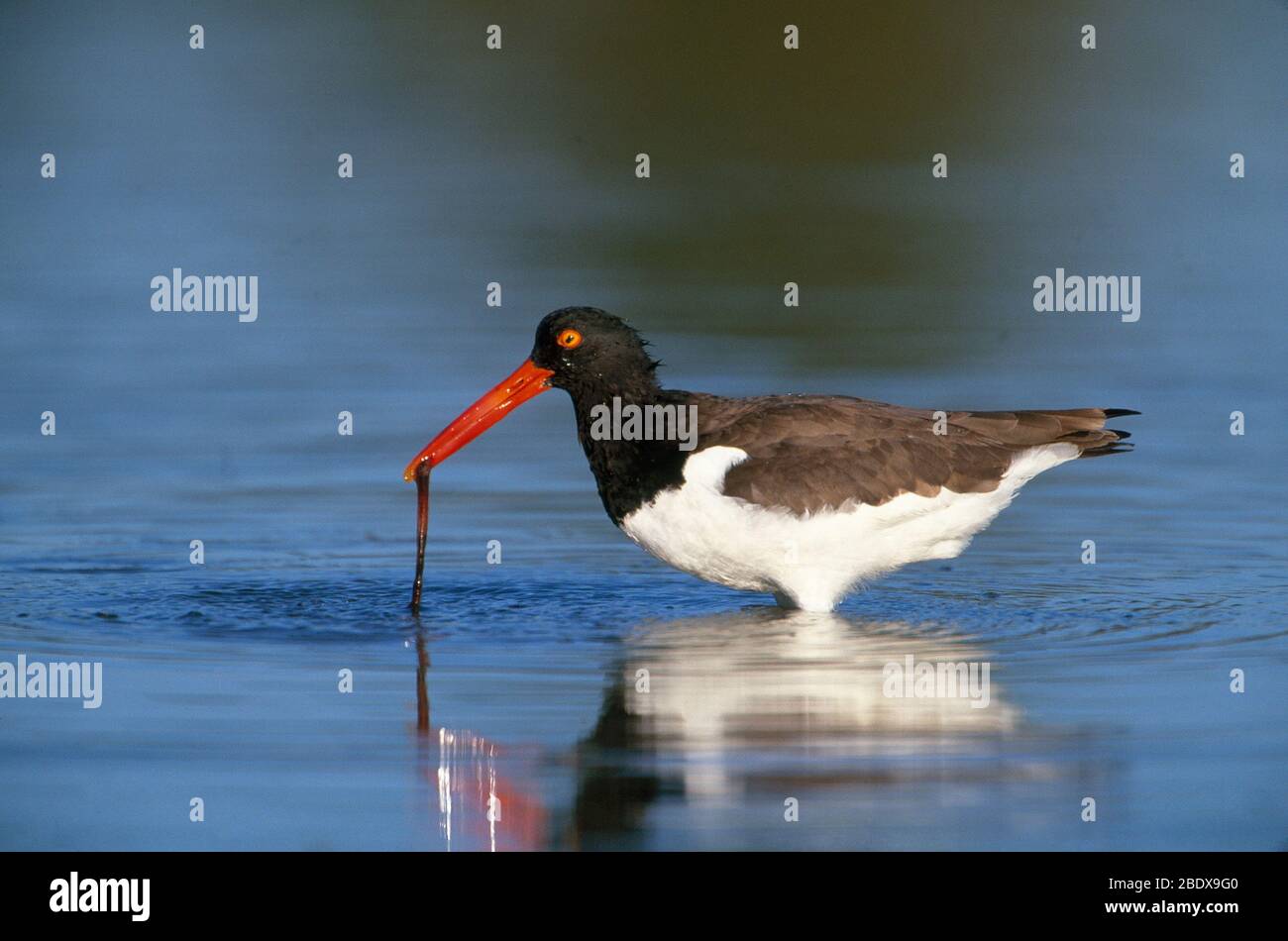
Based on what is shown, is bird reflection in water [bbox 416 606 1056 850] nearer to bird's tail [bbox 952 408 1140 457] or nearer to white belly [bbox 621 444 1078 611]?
white belly [bbox 621 444 1078 611]

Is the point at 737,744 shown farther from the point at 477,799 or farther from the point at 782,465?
the point at 782,465

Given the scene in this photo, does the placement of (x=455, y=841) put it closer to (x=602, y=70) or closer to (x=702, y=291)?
(x=702, y=291)

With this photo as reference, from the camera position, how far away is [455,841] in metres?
7.08

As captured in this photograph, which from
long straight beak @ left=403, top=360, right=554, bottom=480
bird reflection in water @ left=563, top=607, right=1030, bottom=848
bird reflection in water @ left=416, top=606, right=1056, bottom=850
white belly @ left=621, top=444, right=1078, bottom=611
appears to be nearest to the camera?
bird reflection in water @ left=416, top=606, right=1056, bottom=850

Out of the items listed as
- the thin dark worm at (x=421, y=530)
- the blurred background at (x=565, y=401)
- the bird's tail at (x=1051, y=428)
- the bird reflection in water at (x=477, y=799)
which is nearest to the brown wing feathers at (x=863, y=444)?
the bird's tail at (x=1051, y=428)

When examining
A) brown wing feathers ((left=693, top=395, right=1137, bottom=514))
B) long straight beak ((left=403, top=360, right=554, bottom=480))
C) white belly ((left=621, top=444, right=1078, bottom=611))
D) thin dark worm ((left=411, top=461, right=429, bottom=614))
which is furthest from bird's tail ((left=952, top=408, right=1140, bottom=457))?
thin dark worm ((left=411, top=461, right=429, bottom=614))

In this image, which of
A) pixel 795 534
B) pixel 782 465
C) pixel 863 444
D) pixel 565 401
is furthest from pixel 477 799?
pixel 565 401

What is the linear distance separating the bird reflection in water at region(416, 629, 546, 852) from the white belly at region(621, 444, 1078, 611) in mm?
2131

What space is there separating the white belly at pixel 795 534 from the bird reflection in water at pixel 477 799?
6.99ft

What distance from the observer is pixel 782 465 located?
396 inches

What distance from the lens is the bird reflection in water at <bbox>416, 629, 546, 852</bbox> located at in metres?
7.14

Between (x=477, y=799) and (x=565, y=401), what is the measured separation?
27.4ft

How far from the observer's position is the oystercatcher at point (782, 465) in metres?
9.96

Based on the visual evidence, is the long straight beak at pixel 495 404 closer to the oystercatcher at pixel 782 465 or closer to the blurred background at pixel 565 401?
the oystercatcher at pixel 782 465
